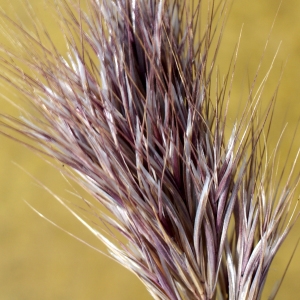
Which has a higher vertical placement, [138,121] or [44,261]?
[138,121]

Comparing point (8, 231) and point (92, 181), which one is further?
point (8, 231)

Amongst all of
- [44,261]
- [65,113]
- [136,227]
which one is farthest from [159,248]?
[44,261]

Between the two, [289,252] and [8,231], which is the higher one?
[289,252]

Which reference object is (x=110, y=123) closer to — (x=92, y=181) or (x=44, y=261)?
(x=92, y=181)

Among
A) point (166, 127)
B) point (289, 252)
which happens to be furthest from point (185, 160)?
point (289, 252)

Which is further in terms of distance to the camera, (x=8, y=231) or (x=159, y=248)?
(x=8, y=231)

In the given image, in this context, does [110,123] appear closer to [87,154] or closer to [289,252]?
[87,154]
